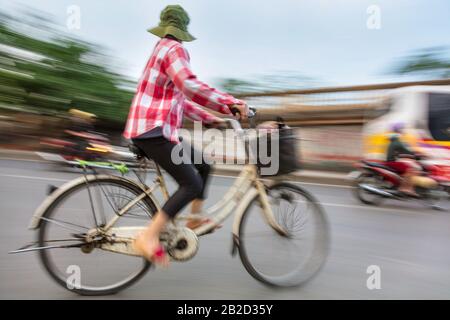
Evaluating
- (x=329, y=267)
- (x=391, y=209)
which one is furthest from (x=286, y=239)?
(x=391, y=209)

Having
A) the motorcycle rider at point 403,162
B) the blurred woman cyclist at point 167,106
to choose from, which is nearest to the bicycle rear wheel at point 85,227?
the blurred woman cyclist at point 167,106

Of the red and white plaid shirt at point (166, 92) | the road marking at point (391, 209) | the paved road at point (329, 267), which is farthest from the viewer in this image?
the road marking at point (391, 209)

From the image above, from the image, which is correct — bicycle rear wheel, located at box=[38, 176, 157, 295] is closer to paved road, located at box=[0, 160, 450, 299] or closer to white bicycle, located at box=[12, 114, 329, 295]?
white bicycle, located at box=[12, 114, 329, 295]

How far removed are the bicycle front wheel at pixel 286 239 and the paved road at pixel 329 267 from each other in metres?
0.12

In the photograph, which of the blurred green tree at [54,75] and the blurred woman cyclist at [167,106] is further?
the blurred green tree at [54,75]

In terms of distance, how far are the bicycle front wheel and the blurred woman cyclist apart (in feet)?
1.85

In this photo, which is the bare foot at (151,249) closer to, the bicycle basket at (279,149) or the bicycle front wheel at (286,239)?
the bicycle front wheel at (286,239)

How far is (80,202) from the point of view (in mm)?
3111

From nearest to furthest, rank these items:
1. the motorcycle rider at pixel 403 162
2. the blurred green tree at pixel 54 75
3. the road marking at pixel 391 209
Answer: the road marking at pixel 391 209
the motorcycle rider at pixel 403 162
the blurred green tree at pixel 54 75

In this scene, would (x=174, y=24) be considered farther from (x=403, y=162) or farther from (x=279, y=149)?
(x=403, y=162)

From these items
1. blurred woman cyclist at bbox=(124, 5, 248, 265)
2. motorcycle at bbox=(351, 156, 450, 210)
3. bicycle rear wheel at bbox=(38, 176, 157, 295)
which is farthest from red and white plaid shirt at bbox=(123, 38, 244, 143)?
motorcycle at bbox=(351, 156, 450, 210)

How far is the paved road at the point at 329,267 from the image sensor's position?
330 cm
